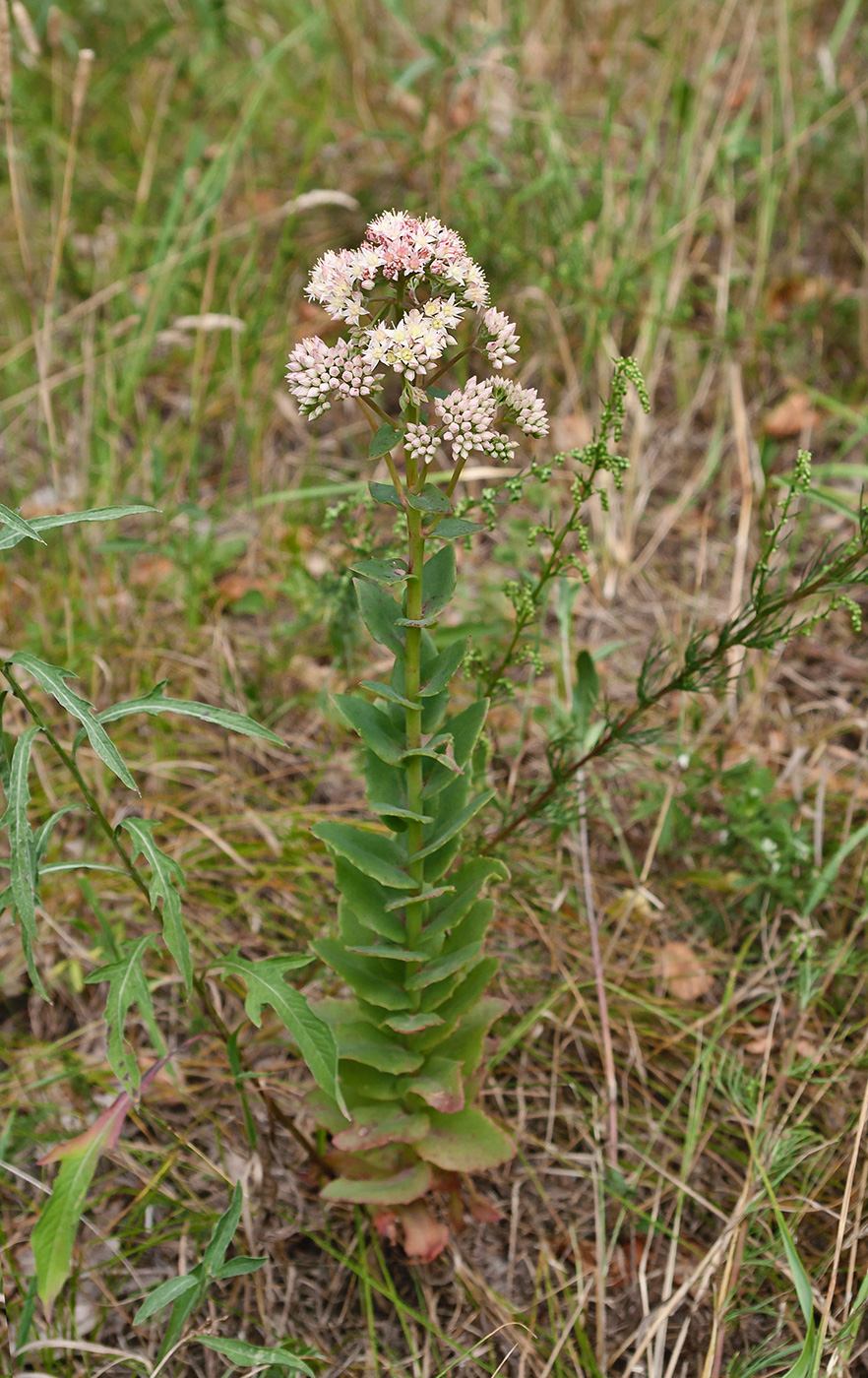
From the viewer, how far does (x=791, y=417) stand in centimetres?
326

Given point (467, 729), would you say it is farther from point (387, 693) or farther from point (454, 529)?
point (454, 529)

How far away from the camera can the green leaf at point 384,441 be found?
51.0 inches

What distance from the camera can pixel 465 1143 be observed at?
1692 millimetres

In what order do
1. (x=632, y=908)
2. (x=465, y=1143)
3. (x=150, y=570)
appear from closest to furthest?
(x=465, y=1143), (x=632, y=908), (x=150, y=570)

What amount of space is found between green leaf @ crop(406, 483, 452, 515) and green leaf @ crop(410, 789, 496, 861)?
42cm

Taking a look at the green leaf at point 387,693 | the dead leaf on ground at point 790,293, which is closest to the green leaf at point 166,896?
the green leaf at point 387,693

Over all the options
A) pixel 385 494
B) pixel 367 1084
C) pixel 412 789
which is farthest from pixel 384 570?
pixel 367 1084

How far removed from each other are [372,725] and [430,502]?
0.37 m

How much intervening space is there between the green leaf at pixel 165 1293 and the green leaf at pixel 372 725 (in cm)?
80

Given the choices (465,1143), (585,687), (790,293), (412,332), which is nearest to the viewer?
(412,332)

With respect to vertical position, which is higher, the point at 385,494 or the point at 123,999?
the point at 385,494

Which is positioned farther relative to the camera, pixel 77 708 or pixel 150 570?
pixel 150 570

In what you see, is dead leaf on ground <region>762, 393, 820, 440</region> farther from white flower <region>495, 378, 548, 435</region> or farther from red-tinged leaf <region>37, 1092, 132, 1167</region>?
red-tinged leaf <region>37, 1092, 132, 1167</region>

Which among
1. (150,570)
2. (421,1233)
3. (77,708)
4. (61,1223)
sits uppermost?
(77,708)
